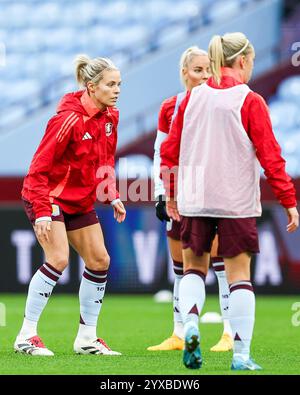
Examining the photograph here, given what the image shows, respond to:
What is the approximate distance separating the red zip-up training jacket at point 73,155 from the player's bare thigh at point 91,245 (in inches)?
5.3

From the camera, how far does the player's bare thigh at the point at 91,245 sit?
284 inches

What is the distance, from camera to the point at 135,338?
8.77 m

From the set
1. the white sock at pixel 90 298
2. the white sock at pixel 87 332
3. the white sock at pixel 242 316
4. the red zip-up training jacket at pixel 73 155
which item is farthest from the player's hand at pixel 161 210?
the white sock at pixel 242 316

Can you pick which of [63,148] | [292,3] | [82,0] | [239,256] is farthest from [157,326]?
[82,0]

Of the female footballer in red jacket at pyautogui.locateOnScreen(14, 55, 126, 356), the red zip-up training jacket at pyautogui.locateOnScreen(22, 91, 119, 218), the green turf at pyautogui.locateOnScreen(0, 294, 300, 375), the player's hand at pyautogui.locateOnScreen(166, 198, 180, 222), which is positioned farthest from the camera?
the female footballer in red jacket at pyautogui.locateOnScreen(14, 55, 126, 356)

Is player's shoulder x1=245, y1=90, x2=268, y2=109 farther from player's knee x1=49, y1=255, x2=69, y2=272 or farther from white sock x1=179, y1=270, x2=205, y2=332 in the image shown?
player's knee x1=49, y1=255, x2=69, y2=272

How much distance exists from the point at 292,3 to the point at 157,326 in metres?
11.6

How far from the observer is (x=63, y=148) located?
7.04m

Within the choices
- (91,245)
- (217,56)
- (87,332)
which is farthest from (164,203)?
(217,56)

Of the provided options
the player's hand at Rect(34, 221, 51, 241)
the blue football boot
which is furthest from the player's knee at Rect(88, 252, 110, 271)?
the blue football boot

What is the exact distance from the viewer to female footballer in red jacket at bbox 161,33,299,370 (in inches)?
233

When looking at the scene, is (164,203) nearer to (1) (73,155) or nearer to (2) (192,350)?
(1) (73,155)

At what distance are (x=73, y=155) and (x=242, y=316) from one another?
5.92 feet

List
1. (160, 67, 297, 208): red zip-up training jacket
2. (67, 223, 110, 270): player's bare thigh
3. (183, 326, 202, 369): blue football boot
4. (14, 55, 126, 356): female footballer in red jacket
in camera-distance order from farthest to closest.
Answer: (67, 223, 110, 270): player's bare thigh, (14, 55, 126, 356): female footballer in red jacket, (160, 67, 297, 208): red zip-up training jacket, (183, 326, 202, 369): blue football boot
